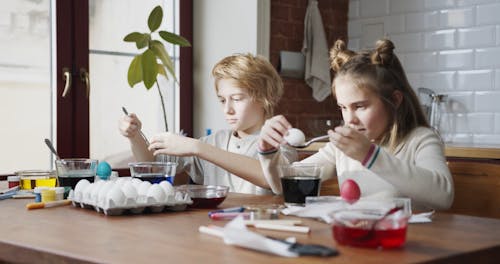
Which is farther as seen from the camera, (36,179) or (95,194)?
(36,179)

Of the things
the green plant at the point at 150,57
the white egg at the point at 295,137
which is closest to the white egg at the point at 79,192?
the white egg at the point at 295,137

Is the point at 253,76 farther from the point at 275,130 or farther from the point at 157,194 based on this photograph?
the point at 157,194

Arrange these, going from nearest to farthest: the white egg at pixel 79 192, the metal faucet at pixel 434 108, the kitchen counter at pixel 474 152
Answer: the white egg at pixel 79 192
the kitchen counter at pixel 474 152
the metal faucet at pixel 434 108

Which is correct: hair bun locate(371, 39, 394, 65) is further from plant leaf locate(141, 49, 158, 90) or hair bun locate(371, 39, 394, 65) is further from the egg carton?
plant leaf locate(141, 49, 158, 90)

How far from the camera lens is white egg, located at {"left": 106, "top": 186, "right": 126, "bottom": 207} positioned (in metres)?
1.56

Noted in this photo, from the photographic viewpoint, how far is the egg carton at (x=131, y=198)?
1575 mm

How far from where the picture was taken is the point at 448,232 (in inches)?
53.6

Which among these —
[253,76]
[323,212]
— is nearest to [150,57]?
[253,76]

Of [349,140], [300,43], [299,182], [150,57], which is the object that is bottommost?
[299,182]

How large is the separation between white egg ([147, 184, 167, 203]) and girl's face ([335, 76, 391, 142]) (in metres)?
0.63

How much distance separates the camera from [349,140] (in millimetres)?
1599

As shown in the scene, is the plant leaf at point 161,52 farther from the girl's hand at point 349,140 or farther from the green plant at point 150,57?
the girl's hand at point 349,140

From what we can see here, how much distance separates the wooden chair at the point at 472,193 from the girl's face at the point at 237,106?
0.67m

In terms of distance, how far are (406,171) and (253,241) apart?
→ 0.70 metres
